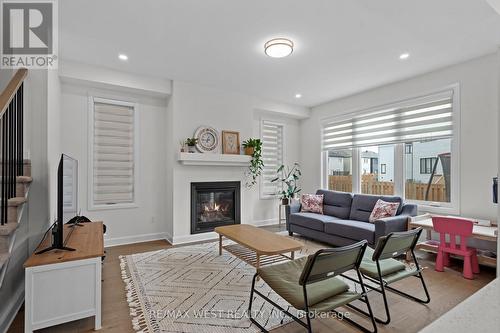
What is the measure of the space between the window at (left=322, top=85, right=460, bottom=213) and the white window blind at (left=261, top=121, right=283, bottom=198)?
1.32 m

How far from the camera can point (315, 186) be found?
6.07 m

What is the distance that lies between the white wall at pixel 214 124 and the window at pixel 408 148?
158cm

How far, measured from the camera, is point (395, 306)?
2408mm

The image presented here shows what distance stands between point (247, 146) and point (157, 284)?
118 inches

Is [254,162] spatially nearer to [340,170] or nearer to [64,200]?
[340,170]

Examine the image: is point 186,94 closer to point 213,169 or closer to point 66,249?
point 213,169

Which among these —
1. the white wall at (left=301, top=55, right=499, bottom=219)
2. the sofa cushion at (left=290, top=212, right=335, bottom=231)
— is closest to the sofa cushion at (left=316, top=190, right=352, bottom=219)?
the sofa cushion at (left=290, top=212, right=335, bottom=231)

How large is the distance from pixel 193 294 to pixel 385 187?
3.90 m

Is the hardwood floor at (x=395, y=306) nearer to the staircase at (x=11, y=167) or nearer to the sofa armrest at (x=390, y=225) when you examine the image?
the sofa armrest at (x=390, y=225)

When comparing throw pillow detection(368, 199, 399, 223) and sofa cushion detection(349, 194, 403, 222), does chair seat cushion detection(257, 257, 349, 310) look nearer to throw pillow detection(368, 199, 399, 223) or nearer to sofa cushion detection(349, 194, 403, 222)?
throw pillow detection(368, 199, 399, 223)

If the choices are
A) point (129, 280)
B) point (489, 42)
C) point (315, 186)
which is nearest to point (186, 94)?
point (129, 280)

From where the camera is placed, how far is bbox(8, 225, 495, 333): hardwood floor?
2096mm

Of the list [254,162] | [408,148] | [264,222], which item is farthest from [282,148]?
[408,148]

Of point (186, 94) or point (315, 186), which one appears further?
point (315, 186)
